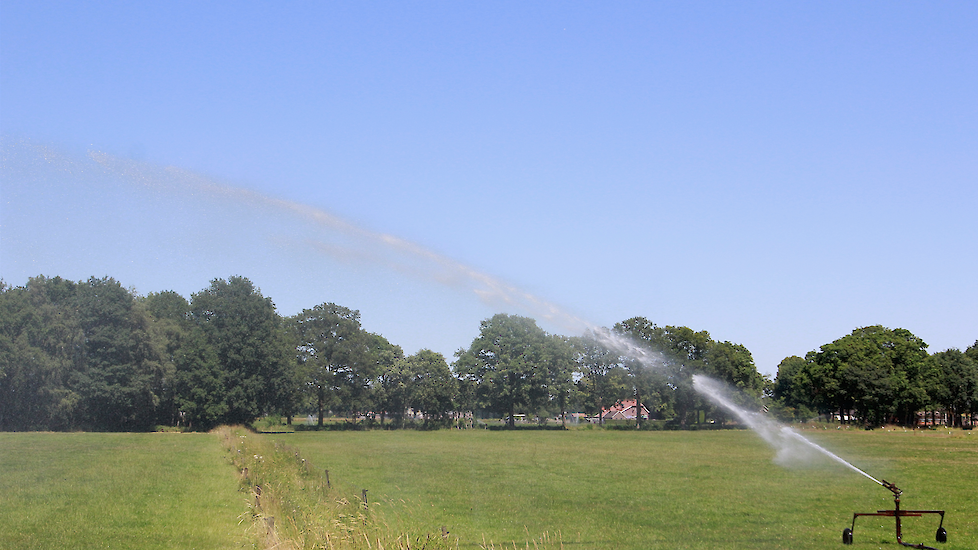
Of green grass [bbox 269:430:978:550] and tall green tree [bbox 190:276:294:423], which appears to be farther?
tall green tree [bbox 190:276:294:423]

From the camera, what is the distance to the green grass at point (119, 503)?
15.8 meters

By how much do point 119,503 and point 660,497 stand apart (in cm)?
1627

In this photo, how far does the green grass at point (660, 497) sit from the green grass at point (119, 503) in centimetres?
435

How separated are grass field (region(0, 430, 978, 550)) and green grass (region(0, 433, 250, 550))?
0.05 m

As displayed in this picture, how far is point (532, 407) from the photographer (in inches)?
4158

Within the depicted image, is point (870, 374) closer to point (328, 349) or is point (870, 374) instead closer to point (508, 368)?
point (508, 368)

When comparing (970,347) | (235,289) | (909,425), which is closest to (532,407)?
(235,289)

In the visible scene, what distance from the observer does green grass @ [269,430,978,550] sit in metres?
18.0

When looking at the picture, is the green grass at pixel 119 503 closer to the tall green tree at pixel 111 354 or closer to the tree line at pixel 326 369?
the tree line at pixel 326 369

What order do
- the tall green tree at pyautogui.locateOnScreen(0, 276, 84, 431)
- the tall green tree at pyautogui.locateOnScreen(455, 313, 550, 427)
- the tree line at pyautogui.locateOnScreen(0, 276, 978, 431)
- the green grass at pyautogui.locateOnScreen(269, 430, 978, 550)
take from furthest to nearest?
1. the tall green tree at pyautogui.locateOnScreen(455, 313, 550, 427)
2. the tree line at pyautogui.locateOnScreen(0, 276, 978, 431)
3. the tall green tree at pyautogui.locateOnScreen(0, 276, 84, 431)
4. the green grass at pyautogui.locateOnScreen(269, 430, 978, 550)

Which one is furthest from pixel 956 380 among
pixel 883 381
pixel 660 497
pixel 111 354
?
pixel 111 354

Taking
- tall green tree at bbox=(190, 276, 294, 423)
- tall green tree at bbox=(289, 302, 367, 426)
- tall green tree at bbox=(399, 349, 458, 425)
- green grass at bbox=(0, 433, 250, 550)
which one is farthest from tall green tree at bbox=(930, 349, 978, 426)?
green grass at bbox=(0, 433, 250, 550)

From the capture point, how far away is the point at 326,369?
335ft

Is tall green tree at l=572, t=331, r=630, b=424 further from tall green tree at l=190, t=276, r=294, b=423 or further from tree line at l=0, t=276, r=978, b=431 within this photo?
tall green tree at l=190, t=276, r=294, b=423
